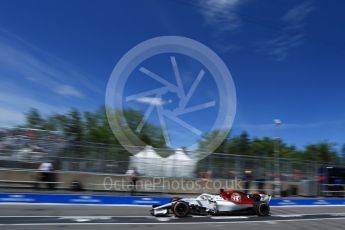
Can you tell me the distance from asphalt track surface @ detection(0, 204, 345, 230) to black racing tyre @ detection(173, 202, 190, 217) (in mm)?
270

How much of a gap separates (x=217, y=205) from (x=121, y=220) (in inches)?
164

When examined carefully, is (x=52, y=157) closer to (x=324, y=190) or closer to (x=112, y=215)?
(x=112, y=215)

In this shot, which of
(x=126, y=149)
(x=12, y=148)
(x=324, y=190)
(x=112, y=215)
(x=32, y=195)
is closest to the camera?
(x=112, y=215)

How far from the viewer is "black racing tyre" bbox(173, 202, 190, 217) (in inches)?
605

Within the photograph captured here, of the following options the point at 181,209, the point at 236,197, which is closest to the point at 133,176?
the point at 236,197

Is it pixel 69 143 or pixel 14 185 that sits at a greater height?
pixel 69 143

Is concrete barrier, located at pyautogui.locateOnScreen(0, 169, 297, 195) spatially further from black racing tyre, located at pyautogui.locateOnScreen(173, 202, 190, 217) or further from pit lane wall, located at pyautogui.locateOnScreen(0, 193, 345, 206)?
black racing tyre, located at pyautogui.locateOnScreen(173, 202, 190, 217)

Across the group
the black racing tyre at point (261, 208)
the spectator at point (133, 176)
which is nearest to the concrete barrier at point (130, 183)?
the spectator at point (133, 176)

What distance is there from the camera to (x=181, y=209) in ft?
50.8

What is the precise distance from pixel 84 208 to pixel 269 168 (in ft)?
51.1

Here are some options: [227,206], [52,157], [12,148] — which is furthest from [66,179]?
[227,206]

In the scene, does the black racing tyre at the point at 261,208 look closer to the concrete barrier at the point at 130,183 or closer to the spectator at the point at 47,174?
the concrete barrier at the point at 130,183

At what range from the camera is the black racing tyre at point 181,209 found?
15.4 meters

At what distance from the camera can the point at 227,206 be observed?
16.9 m
